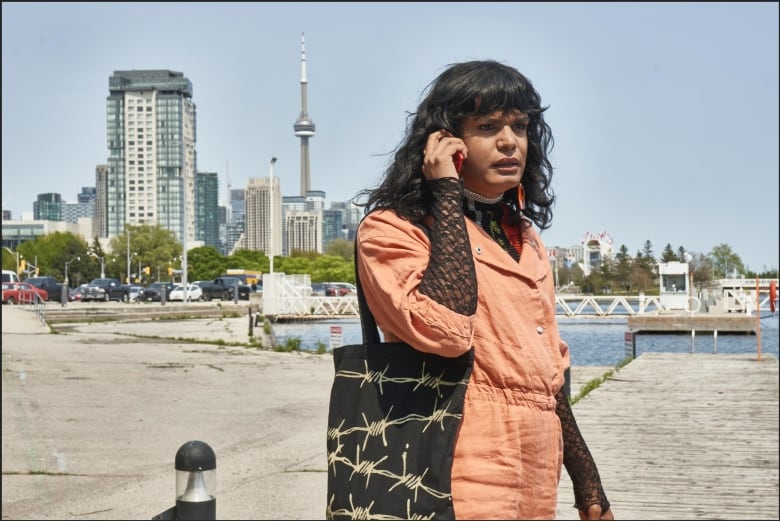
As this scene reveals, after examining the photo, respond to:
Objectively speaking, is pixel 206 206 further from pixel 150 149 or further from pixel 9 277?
pixel 9 277

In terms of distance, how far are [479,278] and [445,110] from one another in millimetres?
347

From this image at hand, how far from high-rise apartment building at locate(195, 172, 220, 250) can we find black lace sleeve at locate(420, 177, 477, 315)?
416 feet

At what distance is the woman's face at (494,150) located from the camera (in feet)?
6.24

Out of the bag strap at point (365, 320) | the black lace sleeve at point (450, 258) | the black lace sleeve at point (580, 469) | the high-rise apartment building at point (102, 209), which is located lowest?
the black lace sleeve at point (580, 469)

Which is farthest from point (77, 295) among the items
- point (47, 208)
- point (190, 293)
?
point (47, 208)

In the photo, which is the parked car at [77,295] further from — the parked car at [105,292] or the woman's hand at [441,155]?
the woman's hand at [441,155]

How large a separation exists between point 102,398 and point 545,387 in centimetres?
1007

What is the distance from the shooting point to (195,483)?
2924mm

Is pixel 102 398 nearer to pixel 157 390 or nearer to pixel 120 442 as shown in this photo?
pixel 157 390

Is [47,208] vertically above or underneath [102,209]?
above

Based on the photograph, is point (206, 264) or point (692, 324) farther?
point (206, 264)

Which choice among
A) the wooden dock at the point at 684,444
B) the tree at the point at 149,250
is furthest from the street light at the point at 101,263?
the wooden dock at the point at 684,444

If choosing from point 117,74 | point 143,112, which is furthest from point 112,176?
point 117,74

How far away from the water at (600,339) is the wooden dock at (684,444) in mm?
580
